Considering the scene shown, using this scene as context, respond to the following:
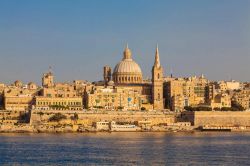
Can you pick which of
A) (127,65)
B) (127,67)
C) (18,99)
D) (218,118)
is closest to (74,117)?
(18,99)

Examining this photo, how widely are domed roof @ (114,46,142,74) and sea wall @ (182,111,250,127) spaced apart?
9.35m

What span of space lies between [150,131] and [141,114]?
3641 millimetres

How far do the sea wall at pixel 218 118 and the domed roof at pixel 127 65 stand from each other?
368 inches

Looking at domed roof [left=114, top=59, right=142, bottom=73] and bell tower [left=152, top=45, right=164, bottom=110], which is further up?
domed roof [left=114, top=59, right=142, bottom=73]

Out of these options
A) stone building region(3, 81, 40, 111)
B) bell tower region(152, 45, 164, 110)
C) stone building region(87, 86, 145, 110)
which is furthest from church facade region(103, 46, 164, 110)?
stone building region(3, 81, 40, 111)

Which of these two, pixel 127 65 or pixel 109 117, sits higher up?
pixel 127 65

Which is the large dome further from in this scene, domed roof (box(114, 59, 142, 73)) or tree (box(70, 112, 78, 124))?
tree (box(70, 112, 78, 124))

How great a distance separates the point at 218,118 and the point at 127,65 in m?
11.4

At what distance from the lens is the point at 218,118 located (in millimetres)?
56344

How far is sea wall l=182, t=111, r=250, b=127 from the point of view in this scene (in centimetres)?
5569

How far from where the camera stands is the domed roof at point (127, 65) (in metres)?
64.9

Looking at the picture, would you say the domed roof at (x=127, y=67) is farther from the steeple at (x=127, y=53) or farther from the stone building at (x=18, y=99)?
the stone building at (x=18, y=99)

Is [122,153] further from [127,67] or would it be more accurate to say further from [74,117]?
[127,67]

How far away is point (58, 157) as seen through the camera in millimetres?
28156
